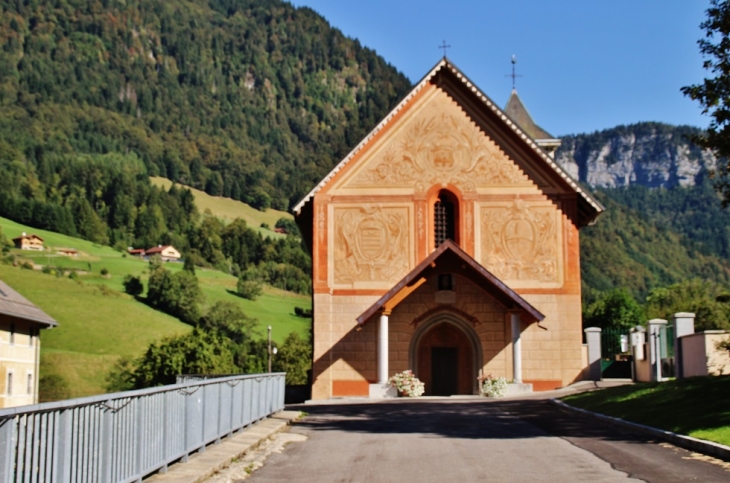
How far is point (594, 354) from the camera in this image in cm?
3912

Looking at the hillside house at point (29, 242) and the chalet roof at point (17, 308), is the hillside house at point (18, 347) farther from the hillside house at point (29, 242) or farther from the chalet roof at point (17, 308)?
the hillside house at point (29, 242)

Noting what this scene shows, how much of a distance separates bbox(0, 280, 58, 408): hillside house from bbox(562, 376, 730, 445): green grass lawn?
1922 inches

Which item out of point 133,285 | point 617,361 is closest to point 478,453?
point 617,361

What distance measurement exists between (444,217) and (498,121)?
456 cm

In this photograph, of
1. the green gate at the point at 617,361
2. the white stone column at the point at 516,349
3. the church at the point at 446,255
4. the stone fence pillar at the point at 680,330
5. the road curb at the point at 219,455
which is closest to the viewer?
the road curb at the point at 219,455

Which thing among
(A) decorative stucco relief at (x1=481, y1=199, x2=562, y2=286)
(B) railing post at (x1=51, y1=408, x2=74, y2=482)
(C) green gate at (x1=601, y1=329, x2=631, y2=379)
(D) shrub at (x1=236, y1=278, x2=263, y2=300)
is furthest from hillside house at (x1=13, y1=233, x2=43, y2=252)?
(B) railing post at (x1=51, y1=408, x2=74, y2=482)

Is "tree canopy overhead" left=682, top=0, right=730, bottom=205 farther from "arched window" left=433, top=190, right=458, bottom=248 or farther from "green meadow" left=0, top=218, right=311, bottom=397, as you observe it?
"green meadow" left=0, top=218, right=311, bottom=397

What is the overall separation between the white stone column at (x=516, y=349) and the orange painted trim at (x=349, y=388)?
19.3 feet

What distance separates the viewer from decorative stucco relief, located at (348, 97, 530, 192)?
3959cm

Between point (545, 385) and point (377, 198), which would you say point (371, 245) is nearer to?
point (377, 198)

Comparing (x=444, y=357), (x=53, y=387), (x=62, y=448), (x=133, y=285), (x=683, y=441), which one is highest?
(x=133, y=285)

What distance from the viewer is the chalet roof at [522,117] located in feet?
172

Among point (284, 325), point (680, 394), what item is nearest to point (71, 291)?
point (284, 325)

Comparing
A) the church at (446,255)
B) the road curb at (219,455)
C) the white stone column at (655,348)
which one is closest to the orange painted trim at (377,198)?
the church at (446,255)
